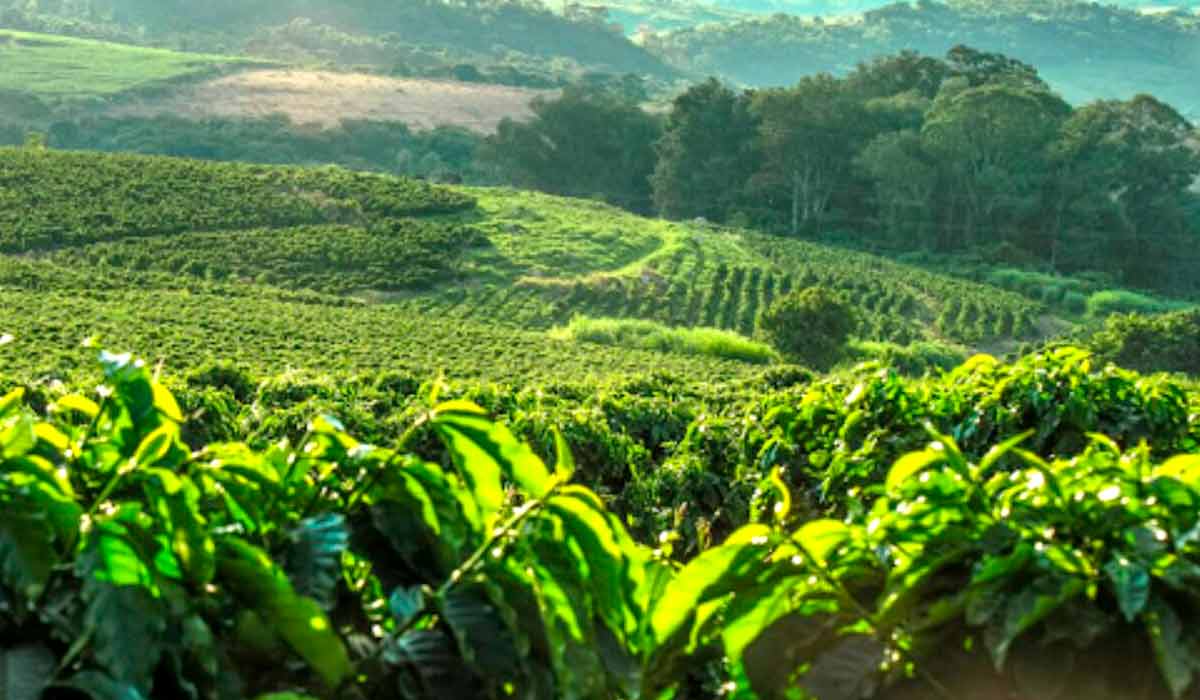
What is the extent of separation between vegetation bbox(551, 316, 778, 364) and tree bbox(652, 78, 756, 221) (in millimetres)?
25057

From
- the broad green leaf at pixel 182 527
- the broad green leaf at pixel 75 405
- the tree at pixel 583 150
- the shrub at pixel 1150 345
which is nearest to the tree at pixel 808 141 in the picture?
the tree at pixel 583 150

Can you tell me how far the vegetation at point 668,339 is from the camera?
38906 mm

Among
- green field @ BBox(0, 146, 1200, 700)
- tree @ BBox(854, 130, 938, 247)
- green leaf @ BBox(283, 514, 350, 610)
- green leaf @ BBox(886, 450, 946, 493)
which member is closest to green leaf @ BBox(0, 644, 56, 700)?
green field @ BBox(0, 146, 1200, 700)

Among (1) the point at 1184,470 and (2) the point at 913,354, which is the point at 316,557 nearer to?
(1) the point at 1184,470

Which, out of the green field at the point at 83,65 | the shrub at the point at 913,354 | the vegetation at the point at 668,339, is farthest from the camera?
the green field at the point at 83,65

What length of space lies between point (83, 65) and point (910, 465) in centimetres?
10272

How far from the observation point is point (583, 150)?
6988cm

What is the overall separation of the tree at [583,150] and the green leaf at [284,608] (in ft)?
221

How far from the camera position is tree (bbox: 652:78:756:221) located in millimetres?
64875

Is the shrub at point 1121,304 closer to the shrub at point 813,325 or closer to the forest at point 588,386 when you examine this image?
the forest at point 588,386

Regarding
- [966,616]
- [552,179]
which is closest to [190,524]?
[966,616]

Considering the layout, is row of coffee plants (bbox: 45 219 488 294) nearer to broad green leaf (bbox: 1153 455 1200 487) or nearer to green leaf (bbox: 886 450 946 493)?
green leaf (bbox: 886 450 946 493)

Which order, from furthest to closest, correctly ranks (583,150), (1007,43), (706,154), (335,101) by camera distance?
(1007,43) → (335,101) → (583,150) → (706,154)

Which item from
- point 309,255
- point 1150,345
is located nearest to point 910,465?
point 1150,345
